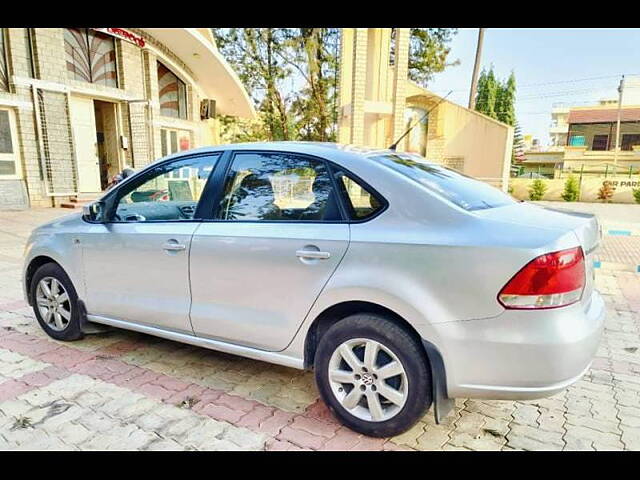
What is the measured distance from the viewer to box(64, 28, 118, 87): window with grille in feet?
38.7

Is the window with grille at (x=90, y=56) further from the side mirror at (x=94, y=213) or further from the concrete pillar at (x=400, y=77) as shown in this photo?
the side mirror at (x=94, y=213)

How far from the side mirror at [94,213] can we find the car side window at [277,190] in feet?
3.69

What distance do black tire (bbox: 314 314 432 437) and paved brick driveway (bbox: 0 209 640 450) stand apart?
96mm

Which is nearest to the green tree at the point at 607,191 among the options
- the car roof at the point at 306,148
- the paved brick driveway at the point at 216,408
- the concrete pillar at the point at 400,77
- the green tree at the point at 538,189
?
the green tree at the point at 538,189

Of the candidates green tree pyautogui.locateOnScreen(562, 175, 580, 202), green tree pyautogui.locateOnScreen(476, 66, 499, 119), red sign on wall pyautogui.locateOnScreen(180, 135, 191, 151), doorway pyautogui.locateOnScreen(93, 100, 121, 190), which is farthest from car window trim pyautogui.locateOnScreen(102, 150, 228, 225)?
green tree pyautogui.locateOnScreen(476, 66, 499, 119)

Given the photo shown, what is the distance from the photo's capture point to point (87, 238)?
3.31 metres

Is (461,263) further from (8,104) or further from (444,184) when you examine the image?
(8,104)

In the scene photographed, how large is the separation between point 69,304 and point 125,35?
11.7 metres

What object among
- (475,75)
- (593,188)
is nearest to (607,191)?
(593,188)

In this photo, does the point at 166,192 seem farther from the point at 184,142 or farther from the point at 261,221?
the point at 184,142

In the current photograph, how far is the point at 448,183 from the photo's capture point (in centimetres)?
257
